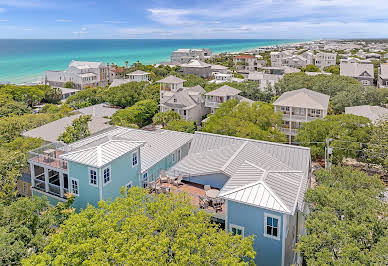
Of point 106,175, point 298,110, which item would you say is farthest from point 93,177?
point 298,110

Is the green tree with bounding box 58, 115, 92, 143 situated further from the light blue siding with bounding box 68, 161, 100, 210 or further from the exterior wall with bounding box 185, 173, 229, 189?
the exterior wall with bounding box 185, 173, 229, 189

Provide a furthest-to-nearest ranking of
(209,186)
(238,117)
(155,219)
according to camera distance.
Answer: (238,117) → (209,186) → (155,219)

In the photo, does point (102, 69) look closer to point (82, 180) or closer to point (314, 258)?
point (82, 180)

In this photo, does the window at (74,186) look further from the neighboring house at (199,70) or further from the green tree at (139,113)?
the neighboring house at (199,70)

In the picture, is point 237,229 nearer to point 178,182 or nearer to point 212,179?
point 212,179

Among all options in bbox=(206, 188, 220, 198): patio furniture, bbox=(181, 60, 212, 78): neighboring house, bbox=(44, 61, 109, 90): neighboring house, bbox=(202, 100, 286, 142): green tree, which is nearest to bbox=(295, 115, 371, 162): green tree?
bbox=(202, 100, 286, 142): green tree

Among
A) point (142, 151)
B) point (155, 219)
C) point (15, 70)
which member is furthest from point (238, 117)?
point (15, 70)

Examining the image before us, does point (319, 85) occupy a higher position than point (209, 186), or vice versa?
point (319, 85)
